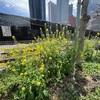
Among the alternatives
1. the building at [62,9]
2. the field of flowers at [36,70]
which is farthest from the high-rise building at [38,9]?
the field of flowers at [36,70]

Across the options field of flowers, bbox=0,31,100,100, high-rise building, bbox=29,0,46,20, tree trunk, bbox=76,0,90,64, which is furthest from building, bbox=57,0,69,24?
field of flowers, bbox=0,31,100,100

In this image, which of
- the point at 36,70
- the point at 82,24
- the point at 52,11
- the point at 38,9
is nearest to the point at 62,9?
the point at 52,11

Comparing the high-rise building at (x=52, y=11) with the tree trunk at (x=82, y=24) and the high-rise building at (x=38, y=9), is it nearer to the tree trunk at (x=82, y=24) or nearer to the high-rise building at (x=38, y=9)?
the high-rise building at (x=38, y=9)

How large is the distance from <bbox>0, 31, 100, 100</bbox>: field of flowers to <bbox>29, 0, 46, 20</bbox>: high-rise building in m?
5.31

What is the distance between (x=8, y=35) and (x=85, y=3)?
3616 millimetres

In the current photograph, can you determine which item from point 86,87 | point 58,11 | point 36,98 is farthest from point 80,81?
point 58,11

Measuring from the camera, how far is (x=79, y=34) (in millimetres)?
3086

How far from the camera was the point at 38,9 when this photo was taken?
7.86 meters

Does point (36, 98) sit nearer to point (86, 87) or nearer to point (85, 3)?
point (86, 87)

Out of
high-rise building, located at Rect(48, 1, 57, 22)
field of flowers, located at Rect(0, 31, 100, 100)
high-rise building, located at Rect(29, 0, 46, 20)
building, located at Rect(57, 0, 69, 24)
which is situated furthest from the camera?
high-rise building, located at Rect(29, 0, 46, 20)

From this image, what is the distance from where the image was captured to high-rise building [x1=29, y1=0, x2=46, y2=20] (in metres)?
7.52

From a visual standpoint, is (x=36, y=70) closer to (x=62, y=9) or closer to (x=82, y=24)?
(x=82, y=24)

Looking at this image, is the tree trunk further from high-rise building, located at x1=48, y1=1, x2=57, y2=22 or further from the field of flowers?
high-rise building, located at x1=48, y1=1, x2=57, y2=22

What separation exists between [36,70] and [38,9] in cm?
676
